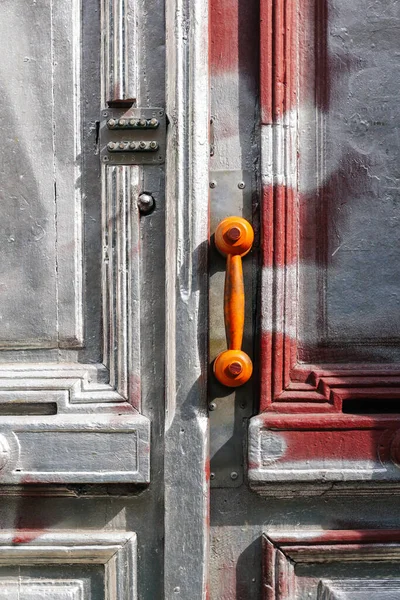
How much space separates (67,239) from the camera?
75.5 inches

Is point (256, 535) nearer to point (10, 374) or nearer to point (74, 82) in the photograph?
point (10, 374)

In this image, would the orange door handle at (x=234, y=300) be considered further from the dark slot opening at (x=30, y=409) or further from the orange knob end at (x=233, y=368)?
the dark slot opening at (x=30, y=409)

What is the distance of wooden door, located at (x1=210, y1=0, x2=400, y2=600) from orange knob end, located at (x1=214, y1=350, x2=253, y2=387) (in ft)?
0.18

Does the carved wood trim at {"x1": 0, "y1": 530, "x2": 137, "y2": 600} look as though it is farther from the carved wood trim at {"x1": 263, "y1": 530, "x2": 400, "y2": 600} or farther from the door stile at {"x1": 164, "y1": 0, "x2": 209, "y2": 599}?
the carved wood trim at {"x1": 263, "y1": 530, "x2": 400, "y2": 600}

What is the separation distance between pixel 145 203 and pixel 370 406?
0.91 m

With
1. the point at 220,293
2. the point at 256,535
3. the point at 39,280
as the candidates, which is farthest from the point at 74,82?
the point at 256,535

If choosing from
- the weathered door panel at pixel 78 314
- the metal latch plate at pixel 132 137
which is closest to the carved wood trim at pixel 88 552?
the weathered door panel at pixel 78 314

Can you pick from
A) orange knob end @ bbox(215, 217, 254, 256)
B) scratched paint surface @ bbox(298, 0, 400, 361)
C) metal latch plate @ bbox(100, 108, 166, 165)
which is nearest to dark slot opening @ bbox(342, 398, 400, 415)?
scratched paint surface @ bbox(298, 0, 400, 361)

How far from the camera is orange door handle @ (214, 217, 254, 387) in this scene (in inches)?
71.4

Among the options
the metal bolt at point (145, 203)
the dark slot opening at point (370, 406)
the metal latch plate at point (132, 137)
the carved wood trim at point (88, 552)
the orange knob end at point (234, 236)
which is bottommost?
the carved wood trim at point (88, 552)

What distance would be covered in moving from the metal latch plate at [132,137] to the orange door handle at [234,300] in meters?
0.31

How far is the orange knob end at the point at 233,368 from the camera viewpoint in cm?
181

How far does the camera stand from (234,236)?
180cm

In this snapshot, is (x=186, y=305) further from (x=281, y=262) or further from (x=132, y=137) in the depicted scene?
(x=132, y=137)
